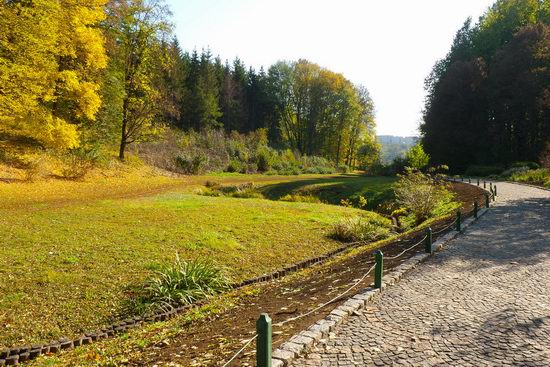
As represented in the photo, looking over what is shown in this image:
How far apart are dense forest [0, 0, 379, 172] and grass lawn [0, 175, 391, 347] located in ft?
14.8

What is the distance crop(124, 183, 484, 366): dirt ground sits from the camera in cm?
479

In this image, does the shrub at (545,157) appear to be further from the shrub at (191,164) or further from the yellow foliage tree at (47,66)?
the yellow foliage tree at (47,66)

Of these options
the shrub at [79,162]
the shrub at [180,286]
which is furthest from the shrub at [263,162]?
the shrub at [180,286]

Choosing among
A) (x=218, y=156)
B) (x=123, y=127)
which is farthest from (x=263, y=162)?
(x=123, y=127)

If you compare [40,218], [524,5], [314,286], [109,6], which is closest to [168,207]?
[40,218]

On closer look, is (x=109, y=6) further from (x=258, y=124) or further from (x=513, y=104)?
(x=258, y=124)

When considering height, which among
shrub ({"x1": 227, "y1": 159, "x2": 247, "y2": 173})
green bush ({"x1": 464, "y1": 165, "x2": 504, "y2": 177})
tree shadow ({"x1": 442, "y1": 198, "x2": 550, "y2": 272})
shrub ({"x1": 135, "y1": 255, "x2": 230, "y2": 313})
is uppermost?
green bush ({"x1": 464, "y1": 165, "x2": 504, "y2": 177})

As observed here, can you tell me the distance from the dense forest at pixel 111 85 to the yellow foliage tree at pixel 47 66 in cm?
5

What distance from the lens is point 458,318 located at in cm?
559

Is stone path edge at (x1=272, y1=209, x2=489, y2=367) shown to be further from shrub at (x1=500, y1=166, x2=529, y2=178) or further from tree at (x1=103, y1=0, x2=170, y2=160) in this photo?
shrub at (x1=500, y1=166, x2=529, y2=178)

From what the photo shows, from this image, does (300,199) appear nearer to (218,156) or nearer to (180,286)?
(218,156)

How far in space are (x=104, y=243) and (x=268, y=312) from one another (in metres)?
6.19

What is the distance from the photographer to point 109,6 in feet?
88.6

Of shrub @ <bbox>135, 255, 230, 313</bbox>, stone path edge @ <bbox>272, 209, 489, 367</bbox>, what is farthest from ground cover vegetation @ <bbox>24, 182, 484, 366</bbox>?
shrub @ <bbox>135, 255, 230, 313</bbox>
